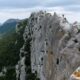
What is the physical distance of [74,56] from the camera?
28.7 m

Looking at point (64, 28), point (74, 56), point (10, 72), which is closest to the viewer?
point (74, 56)

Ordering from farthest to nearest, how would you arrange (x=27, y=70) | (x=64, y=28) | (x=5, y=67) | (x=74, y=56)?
(x=5, y=67) → (x=27, y=70) → (x=64, y=28) → (x=74, y=56)

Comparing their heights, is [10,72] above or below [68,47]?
below

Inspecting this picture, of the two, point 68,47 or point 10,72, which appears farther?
point 10,72

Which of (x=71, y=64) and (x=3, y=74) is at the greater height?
(x=71, y=64)

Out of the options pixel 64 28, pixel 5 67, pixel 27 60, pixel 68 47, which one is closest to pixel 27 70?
pixel 27 60

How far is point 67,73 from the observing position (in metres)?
29.2

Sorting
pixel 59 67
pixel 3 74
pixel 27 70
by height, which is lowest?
pixel 3 74

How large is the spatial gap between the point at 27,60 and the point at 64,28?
201 ft

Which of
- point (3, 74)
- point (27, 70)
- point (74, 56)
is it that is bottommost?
point (3, 74)

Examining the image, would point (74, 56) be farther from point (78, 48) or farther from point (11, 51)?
point (11, 51)

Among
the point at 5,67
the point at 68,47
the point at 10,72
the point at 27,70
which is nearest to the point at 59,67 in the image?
→ the point at 68,47

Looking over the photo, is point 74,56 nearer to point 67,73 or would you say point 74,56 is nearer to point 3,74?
point 67,73

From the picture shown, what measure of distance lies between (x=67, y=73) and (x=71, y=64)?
871 millimetres
